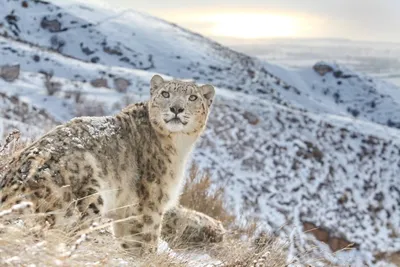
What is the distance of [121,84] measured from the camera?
2391cm

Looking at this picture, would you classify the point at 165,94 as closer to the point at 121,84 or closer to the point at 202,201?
the point at 202,201

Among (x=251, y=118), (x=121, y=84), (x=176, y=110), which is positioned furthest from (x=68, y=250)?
(x=121, y=84)

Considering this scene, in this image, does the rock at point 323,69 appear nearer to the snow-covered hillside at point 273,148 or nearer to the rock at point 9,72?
the snow-covered hillside at point 273,148

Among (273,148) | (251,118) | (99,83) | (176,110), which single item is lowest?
(273,148)

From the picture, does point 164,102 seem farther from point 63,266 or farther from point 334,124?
point 334,124

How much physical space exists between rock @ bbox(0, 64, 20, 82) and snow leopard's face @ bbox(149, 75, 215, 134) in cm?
1524

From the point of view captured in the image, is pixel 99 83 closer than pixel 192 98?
No

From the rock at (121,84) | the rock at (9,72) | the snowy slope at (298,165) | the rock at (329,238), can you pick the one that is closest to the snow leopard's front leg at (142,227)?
the snowy slope at (298,165)

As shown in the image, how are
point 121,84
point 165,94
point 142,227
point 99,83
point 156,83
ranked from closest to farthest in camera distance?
point 142,227
point 165,94
point 156,83
point 121,84
point 99,83

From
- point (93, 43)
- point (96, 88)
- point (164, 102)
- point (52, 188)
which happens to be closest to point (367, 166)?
point (96, 88)

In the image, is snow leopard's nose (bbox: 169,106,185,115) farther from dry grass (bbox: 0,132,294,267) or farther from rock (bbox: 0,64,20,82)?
rock (bbox: 0,64,20,82)

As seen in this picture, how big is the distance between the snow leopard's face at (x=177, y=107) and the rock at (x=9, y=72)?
15238 millimetres

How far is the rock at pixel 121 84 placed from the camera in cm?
2296

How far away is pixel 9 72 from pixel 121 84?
4585 mm
